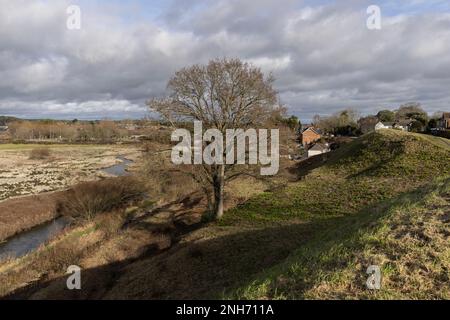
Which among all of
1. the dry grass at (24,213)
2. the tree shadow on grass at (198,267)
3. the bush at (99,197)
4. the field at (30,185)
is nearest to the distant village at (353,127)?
the bush at (99,197)

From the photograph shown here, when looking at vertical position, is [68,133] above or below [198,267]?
above

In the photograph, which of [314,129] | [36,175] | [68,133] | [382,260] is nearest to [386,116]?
[314,129]

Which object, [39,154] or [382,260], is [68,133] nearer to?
[39,154]

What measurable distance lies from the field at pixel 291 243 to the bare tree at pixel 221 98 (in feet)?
18.2

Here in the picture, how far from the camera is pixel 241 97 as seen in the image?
19.6 meters

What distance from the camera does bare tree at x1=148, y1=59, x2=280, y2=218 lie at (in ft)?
63.6

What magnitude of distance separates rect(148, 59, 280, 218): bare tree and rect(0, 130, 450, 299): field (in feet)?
18.2

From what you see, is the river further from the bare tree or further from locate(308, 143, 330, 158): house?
locate(308, 143, 330, 158): house

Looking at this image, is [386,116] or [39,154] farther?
[386,116]

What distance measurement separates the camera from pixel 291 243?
13797mm

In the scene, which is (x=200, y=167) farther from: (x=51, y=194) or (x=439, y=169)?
(x=51, y=194)

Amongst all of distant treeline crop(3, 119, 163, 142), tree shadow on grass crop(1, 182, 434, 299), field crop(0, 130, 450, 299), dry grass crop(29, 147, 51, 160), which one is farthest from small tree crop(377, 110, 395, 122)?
tree shadow on grass crop(1, 182, 434, 299)

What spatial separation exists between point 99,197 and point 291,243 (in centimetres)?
2465

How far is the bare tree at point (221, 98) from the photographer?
63.6ft
